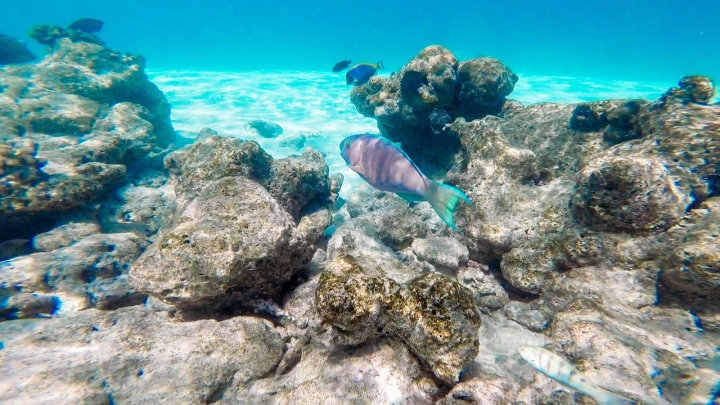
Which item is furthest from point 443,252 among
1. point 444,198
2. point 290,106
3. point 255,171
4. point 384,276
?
point 290,106

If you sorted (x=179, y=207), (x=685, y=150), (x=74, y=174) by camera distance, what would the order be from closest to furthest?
(x=685, y=150), (x=179, y=207), (x=74, y=174)

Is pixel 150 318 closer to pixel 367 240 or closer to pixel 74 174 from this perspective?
pixel 367 240

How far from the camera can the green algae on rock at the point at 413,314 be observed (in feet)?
6.43

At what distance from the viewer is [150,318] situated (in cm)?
262

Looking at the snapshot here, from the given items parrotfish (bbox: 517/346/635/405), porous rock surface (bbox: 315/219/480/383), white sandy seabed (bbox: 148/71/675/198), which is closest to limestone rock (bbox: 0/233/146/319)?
porous rock surface (bbox: 315/219/480/383)

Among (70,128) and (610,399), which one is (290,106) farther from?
(610,399)

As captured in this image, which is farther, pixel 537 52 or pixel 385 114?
pixel 537 52

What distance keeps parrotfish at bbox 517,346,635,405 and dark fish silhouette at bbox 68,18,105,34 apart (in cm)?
1664

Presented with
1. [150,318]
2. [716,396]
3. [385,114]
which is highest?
[385,114]

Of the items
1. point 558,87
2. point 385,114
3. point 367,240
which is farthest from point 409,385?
point 558,87

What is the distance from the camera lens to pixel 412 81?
19.1ft

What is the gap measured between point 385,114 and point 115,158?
17.5 ft

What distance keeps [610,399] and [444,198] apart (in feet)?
5.53

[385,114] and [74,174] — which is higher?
[385,114]
